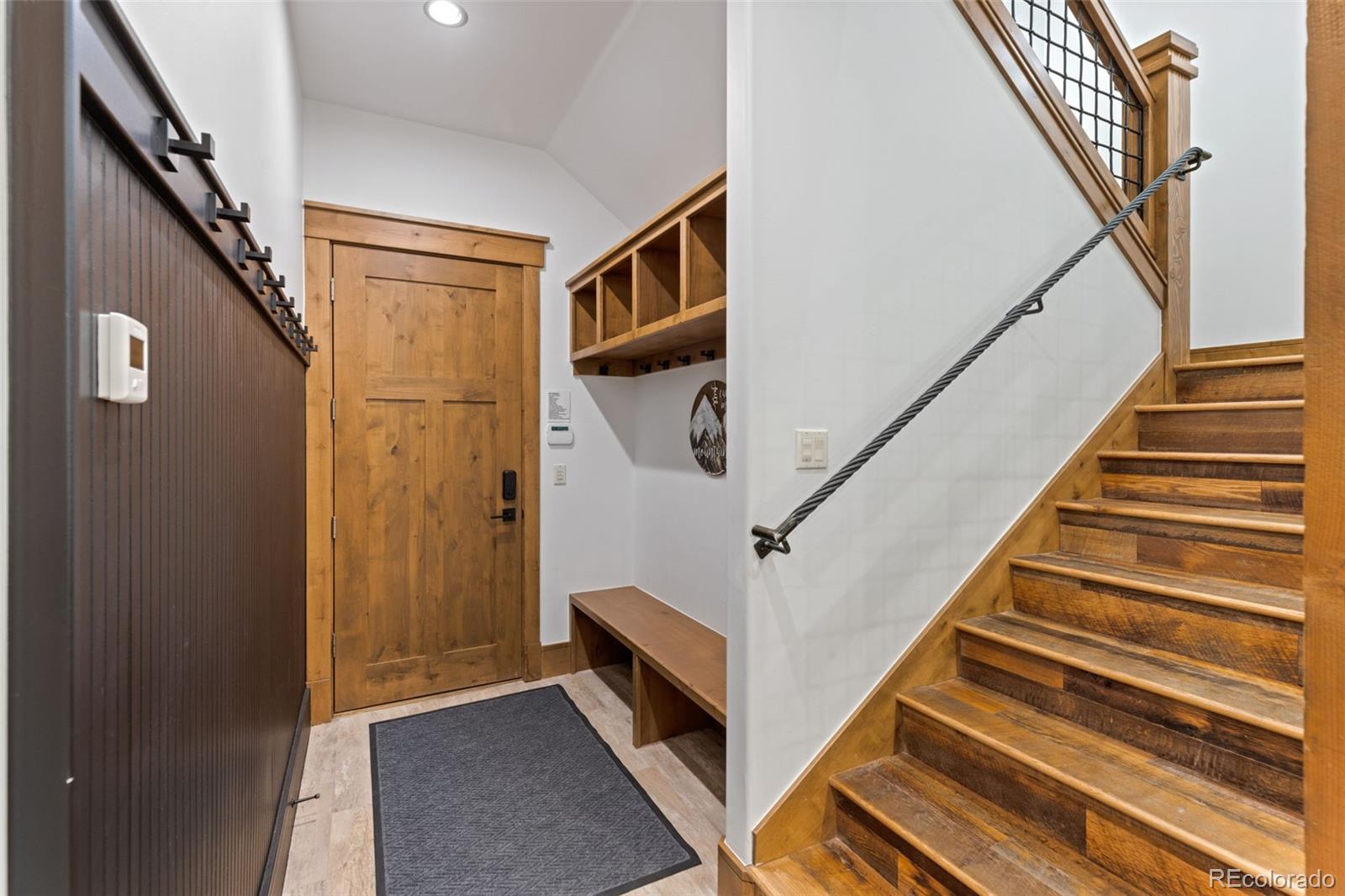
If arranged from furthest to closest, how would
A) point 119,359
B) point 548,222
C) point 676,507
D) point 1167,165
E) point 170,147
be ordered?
point 548,222 < point 676,507 < point 1167,165 < point 170,147 < point 119,359

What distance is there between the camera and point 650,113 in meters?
2.72

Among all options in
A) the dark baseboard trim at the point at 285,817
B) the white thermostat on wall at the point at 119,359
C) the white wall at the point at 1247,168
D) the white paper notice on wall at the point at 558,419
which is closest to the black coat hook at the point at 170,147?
the white thermostat on wall at the point at 119,359

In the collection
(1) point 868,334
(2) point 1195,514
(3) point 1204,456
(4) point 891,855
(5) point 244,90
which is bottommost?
(4) point 891,855

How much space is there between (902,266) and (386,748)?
2.73 metres

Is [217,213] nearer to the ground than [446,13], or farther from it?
nearer to the ground

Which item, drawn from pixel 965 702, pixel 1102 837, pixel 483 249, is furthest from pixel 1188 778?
pixel 483 249

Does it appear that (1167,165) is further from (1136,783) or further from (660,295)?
(1136,783)

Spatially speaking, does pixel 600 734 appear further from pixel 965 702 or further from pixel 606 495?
pixel 965 702

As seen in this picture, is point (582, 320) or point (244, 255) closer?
point (244, 255)

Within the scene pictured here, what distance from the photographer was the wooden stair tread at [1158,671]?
4.32ft

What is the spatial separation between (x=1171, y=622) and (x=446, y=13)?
3.17 metres

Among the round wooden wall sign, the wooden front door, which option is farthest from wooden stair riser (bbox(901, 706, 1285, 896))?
the wooden front door

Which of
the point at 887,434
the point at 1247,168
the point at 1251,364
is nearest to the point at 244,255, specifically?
the point at 887,434

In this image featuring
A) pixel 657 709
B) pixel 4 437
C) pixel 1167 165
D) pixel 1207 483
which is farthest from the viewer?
pixel 657 709
